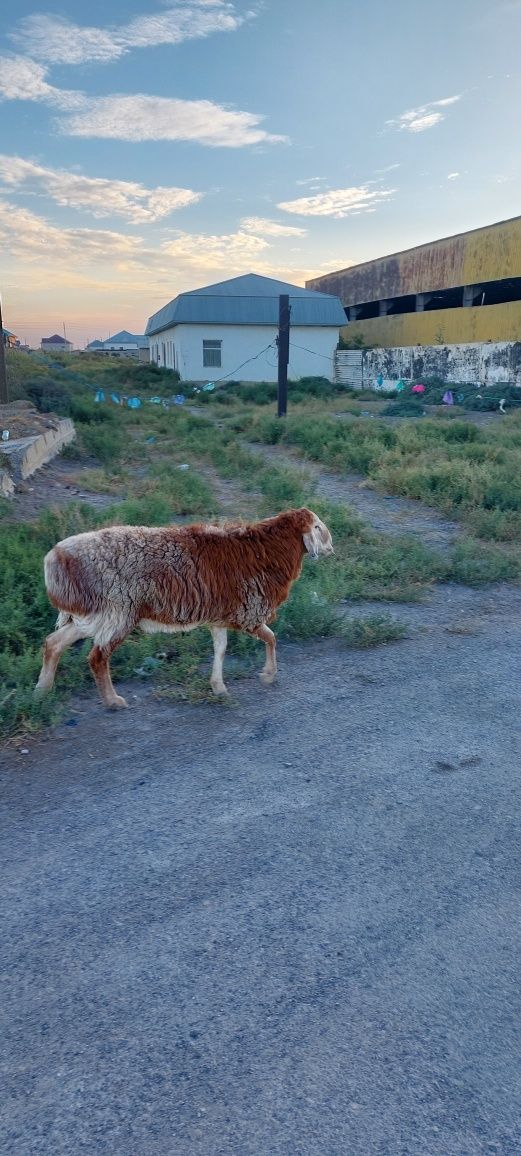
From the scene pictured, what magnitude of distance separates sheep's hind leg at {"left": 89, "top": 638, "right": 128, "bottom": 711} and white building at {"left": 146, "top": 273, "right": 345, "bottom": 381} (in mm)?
35402

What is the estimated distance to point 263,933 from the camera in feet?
9.72

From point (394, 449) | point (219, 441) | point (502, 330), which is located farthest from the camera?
point (502, 330)

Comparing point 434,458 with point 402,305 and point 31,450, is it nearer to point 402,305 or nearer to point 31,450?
point 31,450

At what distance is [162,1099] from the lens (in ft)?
7.44

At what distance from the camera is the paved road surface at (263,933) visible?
224 centimetres

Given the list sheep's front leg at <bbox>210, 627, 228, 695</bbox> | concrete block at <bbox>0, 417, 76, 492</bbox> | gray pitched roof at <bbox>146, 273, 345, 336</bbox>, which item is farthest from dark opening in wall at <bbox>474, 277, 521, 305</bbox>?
sheep's front leg at <bbox>210, 627, 228, 695</bbox>

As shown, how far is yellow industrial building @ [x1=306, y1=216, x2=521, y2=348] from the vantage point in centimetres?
2967

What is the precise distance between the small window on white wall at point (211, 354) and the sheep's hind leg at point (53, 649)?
35.9 m

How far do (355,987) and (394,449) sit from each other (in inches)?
498

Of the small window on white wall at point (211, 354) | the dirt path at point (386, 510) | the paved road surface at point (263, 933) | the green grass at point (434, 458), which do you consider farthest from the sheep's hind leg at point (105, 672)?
the small window on white wall at point (211, 354)

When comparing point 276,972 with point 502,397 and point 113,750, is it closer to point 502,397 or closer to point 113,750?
point 113,750

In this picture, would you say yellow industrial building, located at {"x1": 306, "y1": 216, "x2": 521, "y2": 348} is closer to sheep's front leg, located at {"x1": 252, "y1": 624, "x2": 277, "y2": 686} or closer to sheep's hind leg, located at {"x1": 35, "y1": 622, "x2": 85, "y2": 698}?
sheep's front leg, located at {"x1": 252, "y1": 624, "x2": 277, "y2": 686}

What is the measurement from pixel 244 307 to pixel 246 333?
3.92 feet

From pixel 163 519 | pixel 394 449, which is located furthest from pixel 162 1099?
pixel 394 449
